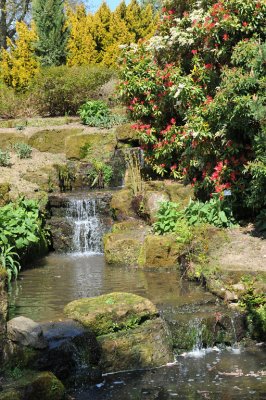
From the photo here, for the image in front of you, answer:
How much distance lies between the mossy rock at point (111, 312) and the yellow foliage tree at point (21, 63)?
14341mm

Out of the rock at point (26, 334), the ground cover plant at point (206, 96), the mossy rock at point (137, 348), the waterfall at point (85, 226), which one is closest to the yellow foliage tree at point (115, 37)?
the ground cover plant at point (206, 96)

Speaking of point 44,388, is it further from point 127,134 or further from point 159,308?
point 127,134

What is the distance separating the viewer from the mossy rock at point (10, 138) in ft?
54.2

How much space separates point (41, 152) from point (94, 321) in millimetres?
10227

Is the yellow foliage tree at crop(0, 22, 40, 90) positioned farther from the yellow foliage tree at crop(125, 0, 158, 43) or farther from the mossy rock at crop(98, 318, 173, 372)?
the mossy rock at crop(98, 318, 173, 372)

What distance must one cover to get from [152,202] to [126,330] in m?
5.07

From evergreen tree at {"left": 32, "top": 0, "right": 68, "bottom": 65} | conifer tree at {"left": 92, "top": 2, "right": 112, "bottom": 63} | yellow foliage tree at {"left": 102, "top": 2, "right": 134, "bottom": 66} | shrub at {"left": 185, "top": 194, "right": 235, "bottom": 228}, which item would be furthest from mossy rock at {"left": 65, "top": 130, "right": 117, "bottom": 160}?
conifer tree at {"left": 92, "top": 2, "right": 112, "bottom": 63}

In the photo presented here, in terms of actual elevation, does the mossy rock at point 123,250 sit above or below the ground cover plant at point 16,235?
below

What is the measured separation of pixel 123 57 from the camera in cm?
1348

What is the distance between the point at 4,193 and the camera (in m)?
12.7

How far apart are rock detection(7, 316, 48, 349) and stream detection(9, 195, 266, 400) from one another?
0.65m

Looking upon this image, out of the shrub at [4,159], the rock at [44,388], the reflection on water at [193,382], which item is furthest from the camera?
the shrub at [4,159]

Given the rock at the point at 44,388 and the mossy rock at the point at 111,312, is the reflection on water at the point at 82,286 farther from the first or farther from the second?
the rock at the point at 44,388

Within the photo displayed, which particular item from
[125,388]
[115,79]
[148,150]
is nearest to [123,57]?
[148,150]
